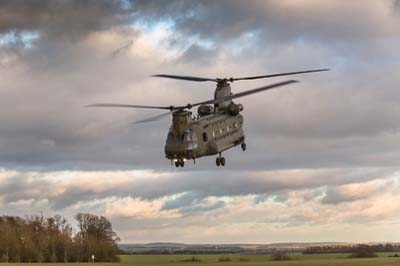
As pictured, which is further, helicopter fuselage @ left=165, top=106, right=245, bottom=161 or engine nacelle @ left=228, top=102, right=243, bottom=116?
engine nacelle @ left=228, top=102, right=243, bottom=116

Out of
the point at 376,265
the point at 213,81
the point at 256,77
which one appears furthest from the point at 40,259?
the point at 256,77

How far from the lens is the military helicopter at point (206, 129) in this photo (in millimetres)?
69125

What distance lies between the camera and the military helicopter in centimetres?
6912

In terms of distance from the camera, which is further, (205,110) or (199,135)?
(205,110)

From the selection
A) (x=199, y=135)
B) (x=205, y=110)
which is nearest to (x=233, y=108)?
(x=205, y=110)

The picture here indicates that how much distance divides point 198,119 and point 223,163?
571cm

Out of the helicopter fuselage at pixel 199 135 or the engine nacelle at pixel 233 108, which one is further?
the engine nacelle at pixel 233 108

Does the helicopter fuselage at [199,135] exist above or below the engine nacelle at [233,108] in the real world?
below

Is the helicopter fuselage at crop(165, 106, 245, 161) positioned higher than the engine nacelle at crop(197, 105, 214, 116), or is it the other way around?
the engine nacelle at crop(197, 105, 214, 116)

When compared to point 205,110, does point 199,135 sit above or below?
below

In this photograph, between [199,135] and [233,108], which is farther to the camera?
[233,108]

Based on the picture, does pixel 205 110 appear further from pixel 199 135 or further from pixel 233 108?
pixel 199 135

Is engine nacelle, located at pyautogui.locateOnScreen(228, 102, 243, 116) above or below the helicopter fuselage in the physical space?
above

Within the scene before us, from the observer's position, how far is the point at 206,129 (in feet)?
240
